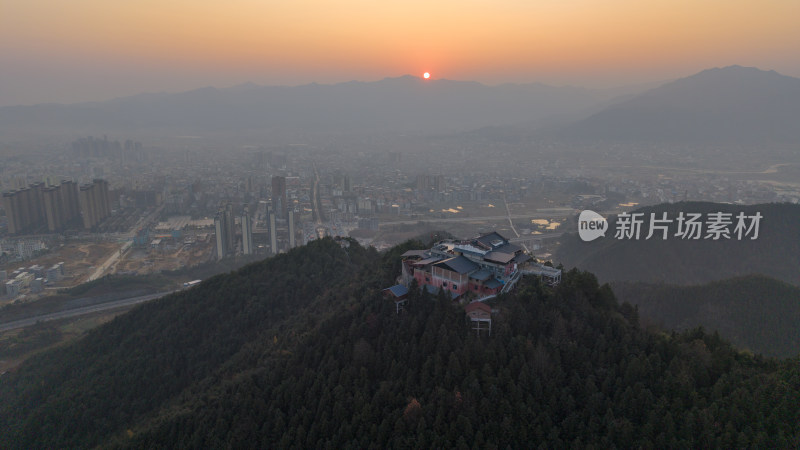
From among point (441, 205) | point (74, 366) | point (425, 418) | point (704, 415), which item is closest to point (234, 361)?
point (74, 366)

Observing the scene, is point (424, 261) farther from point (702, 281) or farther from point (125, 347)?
point (702, 281)

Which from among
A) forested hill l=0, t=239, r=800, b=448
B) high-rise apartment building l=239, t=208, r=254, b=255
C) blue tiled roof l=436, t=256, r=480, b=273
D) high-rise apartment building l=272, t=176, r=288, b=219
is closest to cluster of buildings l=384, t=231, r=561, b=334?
blue tiled roof l=436, t=256, r=480, b=273

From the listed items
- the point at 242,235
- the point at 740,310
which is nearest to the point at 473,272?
the point at 740,310

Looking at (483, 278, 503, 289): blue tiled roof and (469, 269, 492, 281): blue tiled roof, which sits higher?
(469, 269, 492, 281): blue tiled roof

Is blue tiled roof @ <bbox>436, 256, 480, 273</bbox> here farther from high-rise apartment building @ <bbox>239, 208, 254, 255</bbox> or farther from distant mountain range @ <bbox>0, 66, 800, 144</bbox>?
distant mountain range @ <bbox>0, 66, 800, 144</bbox>

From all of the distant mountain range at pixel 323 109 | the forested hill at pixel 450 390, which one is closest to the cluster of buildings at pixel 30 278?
the forested hill at pixel 450 390

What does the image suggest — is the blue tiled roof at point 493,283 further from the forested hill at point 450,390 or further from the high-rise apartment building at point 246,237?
the high-rise apartment building at point 246,237

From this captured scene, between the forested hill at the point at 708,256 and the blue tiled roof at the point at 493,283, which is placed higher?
the blue tiled roof at the point at 493,283
